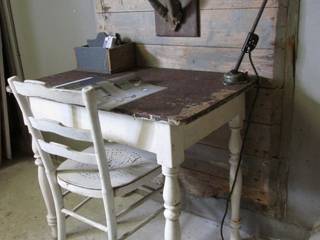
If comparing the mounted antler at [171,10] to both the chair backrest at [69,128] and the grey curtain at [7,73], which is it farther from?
the grey curtain at [7,73]

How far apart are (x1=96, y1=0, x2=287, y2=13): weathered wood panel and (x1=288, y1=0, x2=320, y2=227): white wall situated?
0.13 meters

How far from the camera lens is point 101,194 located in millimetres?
1296

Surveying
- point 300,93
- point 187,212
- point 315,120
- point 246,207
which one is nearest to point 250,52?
point 300,93

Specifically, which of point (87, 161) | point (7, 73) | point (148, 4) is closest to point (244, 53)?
point (148, 4)

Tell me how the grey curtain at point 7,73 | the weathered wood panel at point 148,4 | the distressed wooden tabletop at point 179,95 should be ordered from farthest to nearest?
1. the grey curtain at point 7,73
2. the weathered wood panel at point 148,4
3. the distressed wooden tabletop at point 179,95

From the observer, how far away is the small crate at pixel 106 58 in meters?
1.59

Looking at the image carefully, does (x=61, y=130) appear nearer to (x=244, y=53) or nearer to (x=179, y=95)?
(x=179, y=95)

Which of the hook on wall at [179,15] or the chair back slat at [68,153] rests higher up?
the hook on wall at [179,15]

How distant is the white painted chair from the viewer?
113cm

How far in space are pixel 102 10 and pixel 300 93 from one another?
3.43 feet

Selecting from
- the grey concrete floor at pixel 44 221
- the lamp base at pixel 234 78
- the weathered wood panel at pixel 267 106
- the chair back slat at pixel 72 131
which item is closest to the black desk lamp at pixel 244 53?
the lamp base at pixel 234 78

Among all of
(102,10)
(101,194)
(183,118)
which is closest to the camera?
(183,118)

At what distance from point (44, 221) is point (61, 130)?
89cm

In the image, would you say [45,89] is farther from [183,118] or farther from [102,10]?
[102,10]
